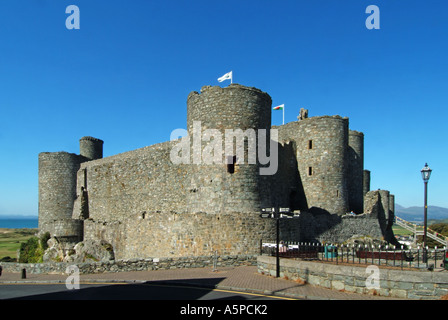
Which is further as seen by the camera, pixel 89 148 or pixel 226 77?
pixel 89 148

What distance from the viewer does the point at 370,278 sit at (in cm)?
1085

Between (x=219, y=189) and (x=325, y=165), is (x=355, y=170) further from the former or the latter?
(x=219, y=189)

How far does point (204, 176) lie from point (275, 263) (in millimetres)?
7852

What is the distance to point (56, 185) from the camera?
40.0 m

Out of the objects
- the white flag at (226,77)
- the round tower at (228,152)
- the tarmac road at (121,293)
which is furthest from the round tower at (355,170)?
the tarmac road at (121,293)

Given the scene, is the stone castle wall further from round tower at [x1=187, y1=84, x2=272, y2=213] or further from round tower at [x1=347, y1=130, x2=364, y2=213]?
round tower at [x1=187, y1=84, x2=272, y2=213]

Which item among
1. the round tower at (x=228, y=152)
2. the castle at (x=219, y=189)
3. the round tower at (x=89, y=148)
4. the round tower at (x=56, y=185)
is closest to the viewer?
the castle at (x=219, y=189)

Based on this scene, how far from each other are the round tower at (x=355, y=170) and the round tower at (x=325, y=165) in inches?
83.8

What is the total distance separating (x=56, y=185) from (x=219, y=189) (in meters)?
26.8

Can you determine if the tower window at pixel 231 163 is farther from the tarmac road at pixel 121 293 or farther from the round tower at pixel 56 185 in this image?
the round tower at pixel 56 185

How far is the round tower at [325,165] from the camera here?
27250 mm

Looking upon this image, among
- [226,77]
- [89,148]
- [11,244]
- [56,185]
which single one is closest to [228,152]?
[226,77]
